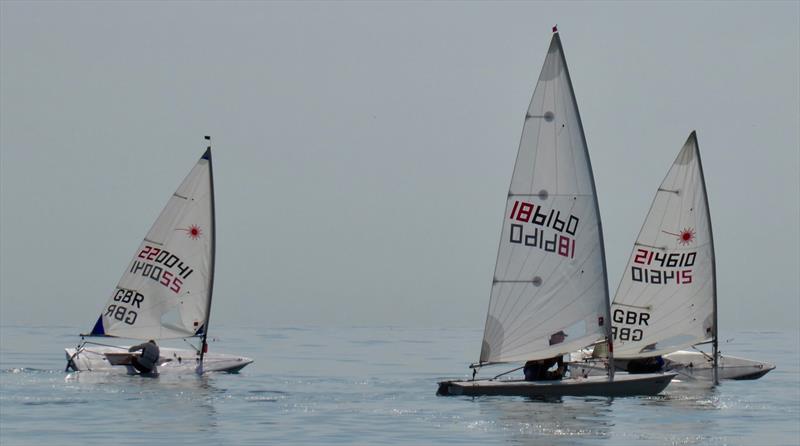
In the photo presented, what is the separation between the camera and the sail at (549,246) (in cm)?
4262

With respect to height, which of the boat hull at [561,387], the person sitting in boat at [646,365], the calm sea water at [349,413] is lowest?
the calm sea water at [349,413]

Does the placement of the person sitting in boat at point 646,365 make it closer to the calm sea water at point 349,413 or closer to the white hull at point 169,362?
the calm sea water at point 349,413

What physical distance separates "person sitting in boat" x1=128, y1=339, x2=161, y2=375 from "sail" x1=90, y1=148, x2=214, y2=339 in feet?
8.83

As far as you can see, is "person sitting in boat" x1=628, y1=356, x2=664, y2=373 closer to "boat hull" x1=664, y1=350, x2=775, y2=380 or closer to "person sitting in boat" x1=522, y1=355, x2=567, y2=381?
"boat hull" x1=664, y1=350, x2=775, y2=380

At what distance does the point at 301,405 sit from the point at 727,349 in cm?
7317

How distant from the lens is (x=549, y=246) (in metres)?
43.1

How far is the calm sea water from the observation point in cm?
3475

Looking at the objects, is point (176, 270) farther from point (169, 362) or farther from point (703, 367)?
point (703, 367)

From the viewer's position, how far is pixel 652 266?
5350 cm

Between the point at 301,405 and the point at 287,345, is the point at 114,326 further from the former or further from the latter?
the point at 287,345

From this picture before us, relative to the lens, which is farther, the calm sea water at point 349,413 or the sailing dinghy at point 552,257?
the sailing dinghy at point 552,257

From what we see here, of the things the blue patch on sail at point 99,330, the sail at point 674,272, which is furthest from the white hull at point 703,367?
the blue patch on sail at point 99,330

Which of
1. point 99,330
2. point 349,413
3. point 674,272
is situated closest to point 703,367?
point 674,272

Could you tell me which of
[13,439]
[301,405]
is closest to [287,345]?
[301,405]
